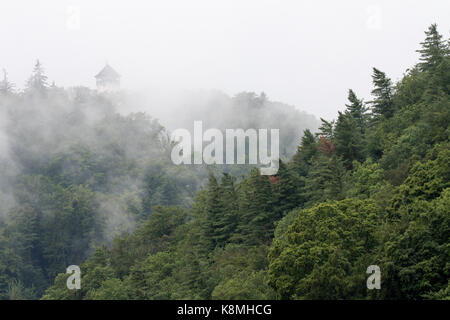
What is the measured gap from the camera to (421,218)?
30.7 metres

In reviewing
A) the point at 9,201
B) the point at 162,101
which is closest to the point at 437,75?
the point at 9,201

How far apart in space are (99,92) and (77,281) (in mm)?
114622

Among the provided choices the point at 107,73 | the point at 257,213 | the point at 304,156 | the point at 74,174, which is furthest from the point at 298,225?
the point at 107,73

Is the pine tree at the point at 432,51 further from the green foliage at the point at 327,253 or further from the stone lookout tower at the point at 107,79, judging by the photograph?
the stone lookout tower at the point at 107,79

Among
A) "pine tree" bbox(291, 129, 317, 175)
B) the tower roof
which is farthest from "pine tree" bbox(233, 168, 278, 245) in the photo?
the tower roof

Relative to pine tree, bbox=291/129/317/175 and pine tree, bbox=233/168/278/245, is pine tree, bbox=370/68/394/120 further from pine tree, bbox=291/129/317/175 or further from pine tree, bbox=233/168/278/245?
pine tree, bbox=233/168/278/245

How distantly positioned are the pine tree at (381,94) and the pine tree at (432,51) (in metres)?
3.32

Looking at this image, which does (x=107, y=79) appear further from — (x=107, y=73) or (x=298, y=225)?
(x=298, y=225)

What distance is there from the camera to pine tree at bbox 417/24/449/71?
57844 mm

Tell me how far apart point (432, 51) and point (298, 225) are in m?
30.6

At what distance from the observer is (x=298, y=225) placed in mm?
34531

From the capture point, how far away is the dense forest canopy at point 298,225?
3053 centimetres

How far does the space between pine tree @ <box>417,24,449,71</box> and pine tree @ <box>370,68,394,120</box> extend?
332 centimetres

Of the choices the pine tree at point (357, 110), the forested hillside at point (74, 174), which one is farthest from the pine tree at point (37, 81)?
the pine tree at point (357, 110)
